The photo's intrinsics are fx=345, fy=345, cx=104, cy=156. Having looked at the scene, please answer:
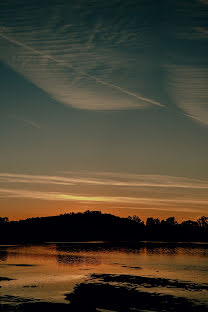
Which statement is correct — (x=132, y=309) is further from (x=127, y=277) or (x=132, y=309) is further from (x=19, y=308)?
(x=127, y=277)

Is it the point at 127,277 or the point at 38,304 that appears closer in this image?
the point at 38,304

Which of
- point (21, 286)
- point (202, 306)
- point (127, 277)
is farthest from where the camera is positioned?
point (127, 277)

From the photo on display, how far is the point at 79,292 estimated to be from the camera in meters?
34.3

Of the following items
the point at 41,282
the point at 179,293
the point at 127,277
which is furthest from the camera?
the point at 127,277

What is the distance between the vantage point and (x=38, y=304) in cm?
2848

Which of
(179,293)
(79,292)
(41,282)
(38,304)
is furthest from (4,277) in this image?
(179,293)

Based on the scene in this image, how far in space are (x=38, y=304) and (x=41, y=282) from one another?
1174 cm

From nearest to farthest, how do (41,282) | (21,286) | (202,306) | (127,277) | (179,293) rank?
(202,306) < (179,293) < (21,286) < (41,282) < (127,277)

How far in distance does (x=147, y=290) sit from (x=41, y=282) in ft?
→ 41.0

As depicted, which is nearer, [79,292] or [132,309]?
[132,309]

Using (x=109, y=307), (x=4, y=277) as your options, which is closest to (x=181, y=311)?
(x=109, y=307)

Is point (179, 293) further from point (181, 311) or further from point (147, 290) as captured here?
point (181, 311)

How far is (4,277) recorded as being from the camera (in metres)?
42.1

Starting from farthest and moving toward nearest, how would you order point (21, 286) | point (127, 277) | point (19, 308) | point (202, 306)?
point (127, 277)
point (21, 286)
point (202, 306)
point (19, 308)
